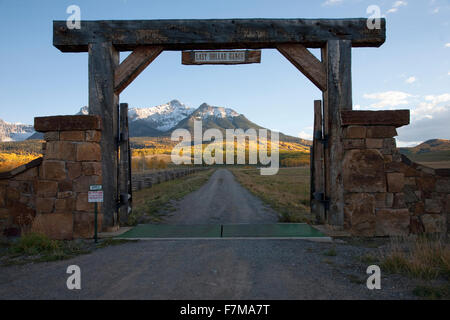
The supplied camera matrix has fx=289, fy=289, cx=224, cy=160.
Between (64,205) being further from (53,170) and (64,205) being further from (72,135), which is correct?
(72,135)

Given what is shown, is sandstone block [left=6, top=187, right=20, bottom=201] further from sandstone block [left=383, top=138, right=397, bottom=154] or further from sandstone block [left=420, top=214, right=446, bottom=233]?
sandstone block [left=420, top=214, right=446, bottom=233]

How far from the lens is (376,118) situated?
6.45 metres

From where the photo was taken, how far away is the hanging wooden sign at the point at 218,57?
7.45 metres

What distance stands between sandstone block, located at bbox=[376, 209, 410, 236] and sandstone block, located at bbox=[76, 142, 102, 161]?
6467 millimetres

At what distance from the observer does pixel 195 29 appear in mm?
7230

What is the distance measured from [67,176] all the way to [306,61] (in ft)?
20.8

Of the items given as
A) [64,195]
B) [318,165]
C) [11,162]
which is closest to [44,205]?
[64,195]

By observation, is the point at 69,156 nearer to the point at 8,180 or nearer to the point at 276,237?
the point at 8,180

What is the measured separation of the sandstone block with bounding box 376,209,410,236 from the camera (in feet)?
21.1

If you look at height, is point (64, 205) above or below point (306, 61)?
below

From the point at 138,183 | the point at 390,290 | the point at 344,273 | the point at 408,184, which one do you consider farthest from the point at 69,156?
the point at 138,183

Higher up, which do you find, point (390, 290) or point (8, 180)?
point (8, 180)
